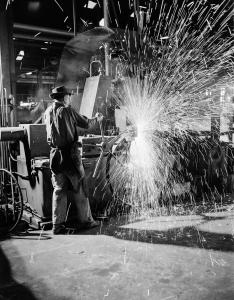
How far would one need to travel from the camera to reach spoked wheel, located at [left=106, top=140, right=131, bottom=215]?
5.81m

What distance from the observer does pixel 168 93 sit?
25.8 feet

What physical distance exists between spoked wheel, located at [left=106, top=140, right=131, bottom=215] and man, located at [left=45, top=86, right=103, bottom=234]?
0.85m

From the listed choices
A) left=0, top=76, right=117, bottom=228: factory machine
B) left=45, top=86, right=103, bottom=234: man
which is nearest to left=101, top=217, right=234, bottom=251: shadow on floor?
left=45, top=86, right=103, bottom=234: man

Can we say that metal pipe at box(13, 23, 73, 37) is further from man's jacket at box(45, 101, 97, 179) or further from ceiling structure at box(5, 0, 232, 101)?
man's jacket at box(45, 101, 97, 179)

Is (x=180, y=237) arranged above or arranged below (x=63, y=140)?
below

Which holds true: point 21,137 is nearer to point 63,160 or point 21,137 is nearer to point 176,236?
point 63,160

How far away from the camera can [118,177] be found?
6047 millimetres

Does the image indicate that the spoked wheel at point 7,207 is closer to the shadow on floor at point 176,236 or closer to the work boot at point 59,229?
the work boot at point 59,229

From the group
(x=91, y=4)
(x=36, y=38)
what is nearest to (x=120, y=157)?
(x=36, y=38)

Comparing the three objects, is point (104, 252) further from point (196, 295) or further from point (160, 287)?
point (196, 295)

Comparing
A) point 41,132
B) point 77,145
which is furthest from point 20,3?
point 77,145

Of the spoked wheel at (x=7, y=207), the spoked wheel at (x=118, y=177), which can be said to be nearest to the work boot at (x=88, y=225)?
the spoked wheel at (x=118, y=177)

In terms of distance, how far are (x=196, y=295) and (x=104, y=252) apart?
1.34 meters

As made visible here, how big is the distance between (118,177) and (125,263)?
2408mm
